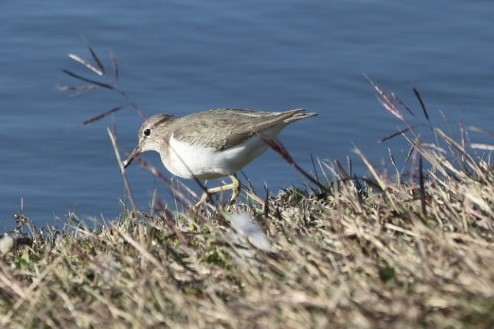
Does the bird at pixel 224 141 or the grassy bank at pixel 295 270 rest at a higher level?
the grassy bank at pixel 295 270

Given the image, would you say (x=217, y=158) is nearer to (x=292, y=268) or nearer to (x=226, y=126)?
(x=226, y=126)

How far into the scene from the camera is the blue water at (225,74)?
11.0 metres

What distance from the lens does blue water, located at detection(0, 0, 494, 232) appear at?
36.2ft

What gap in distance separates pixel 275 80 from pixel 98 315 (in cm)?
742

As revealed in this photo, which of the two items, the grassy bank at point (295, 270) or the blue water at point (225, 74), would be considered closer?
the grassy bank at point (295, 270)

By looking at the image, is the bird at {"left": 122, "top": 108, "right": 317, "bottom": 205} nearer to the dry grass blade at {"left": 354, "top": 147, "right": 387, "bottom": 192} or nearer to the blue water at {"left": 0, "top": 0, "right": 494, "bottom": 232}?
the dry grass blade at {"left": 354, "top": 147, "right": 387, "bottom": 192}

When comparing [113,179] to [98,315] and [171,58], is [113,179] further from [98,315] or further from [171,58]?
[98,315]

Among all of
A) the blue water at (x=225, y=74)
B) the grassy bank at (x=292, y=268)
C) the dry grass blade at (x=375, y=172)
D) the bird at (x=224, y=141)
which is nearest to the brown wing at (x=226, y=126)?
the bird at (x=224, y=141)

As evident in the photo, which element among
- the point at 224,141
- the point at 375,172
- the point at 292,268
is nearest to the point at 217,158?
the point at 224,141

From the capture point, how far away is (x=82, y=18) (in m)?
12.5

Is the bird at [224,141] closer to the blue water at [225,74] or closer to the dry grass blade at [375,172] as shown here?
the dry grass blade at [375,172]

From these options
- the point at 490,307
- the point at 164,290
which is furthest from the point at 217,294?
the point at 490,307

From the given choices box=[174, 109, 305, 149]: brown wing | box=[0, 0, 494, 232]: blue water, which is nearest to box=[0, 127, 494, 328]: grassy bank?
box=[174, 109, 305, 149]: brown wing

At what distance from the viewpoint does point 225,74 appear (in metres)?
11.8
